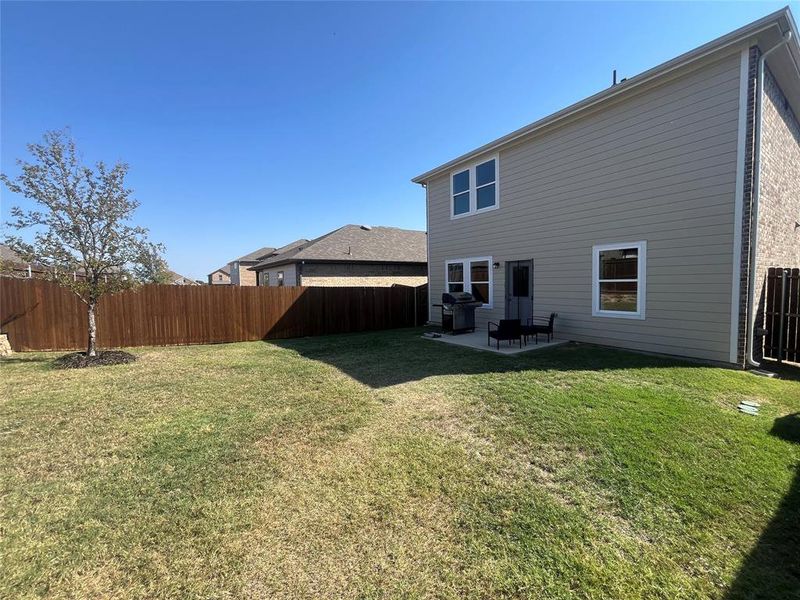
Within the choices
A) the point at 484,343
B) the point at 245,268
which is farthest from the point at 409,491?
the point at 245,268

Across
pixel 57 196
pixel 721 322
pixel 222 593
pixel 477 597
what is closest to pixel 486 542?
pixel 477 597

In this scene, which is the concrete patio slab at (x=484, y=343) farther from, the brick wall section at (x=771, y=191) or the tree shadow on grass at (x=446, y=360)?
the brick wall section at (x=771, y=191)

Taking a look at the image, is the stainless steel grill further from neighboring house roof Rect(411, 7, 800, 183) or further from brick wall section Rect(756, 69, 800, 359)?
brick wall section Rect(756, 69, 800, 359)

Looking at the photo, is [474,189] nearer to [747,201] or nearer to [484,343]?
[484,343]

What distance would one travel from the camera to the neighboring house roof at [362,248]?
17531 millimetres

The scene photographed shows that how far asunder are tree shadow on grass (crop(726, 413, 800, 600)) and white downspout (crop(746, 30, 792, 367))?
4857 mm

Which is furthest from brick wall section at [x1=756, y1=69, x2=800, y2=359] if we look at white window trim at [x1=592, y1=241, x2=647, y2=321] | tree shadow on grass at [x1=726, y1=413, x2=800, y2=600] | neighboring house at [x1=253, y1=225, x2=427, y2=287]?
neighboring house at [x1=253, y1=225, x2=427, y2=287]

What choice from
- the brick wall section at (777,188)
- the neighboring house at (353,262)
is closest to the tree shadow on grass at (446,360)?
the brick wall section at (777,188)

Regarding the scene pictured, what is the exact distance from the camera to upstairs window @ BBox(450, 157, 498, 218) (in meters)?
10.8

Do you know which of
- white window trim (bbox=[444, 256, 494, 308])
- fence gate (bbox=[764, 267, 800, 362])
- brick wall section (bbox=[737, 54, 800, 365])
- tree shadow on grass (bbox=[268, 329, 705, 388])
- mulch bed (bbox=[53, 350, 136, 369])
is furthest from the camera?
white window trim (bbox=[444, 256, 494, 308])

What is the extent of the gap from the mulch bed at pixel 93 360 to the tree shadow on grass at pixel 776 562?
390 inches

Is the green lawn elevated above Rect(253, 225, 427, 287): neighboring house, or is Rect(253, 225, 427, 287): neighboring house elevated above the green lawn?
Rect(253, 225, 427, 287): neighboring house

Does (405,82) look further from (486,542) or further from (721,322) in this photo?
(486,542)

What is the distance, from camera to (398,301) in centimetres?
1448
